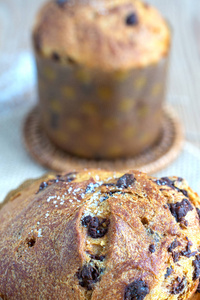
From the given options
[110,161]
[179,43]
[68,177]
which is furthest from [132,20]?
[179,43]

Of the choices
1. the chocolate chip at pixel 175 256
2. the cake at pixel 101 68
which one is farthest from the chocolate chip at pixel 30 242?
the cake at pixel 101 68

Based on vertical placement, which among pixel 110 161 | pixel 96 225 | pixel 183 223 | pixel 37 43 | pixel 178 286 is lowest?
pixel 110 161

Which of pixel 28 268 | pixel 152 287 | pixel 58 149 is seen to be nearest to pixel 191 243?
pixel 152 287

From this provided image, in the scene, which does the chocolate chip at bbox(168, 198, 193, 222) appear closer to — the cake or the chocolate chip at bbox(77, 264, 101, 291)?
the chocolate chip at bbox(77, 264, 101, 291)

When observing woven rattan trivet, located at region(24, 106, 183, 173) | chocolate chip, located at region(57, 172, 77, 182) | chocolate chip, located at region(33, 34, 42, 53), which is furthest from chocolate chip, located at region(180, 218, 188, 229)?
chocolate chip, located at region(33, 34, 42, 53)

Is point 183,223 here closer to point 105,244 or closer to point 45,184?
point 105,244

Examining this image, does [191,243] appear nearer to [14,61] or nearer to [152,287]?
[152,287]
